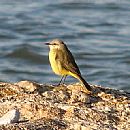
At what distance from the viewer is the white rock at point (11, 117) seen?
599 cm

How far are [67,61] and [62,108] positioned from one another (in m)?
1.61

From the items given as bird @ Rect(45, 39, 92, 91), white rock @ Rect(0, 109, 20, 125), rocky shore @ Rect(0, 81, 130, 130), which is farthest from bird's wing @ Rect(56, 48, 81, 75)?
white rock @ Rect(0, 109, 20, 125)

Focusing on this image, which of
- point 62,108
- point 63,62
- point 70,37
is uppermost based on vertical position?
point 63,62

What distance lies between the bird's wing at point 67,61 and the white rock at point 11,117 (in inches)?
77.1

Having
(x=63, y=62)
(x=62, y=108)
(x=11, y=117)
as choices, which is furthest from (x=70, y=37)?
(x=11, y=117)

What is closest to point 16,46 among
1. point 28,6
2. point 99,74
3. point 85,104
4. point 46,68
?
point 46,68

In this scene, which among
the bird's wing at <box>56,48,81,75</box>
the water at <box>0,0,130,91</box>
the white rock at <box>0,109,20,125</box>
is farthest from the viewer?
the water at <box>0,0,130,91</box>

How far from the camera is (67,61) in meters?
8.03

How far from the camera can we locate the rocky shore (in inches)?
236

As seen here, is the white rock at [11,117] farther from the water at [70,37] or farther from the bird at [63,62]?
the water at [70,37]

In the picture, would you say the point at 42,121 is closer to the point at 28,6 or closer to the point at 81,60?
the point at 81,60

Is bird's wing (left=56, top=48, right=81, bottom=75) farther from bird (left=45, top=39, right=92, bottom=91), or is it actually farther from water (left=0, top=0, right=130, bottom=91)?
water (left=0, top=0, right=130, bottom=91)

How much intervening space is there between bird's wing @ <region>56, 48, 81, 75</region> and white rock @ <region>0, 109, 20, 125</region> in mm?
1958

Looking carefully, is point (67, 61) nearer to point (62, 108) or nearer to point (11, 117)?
point (62, 108)
